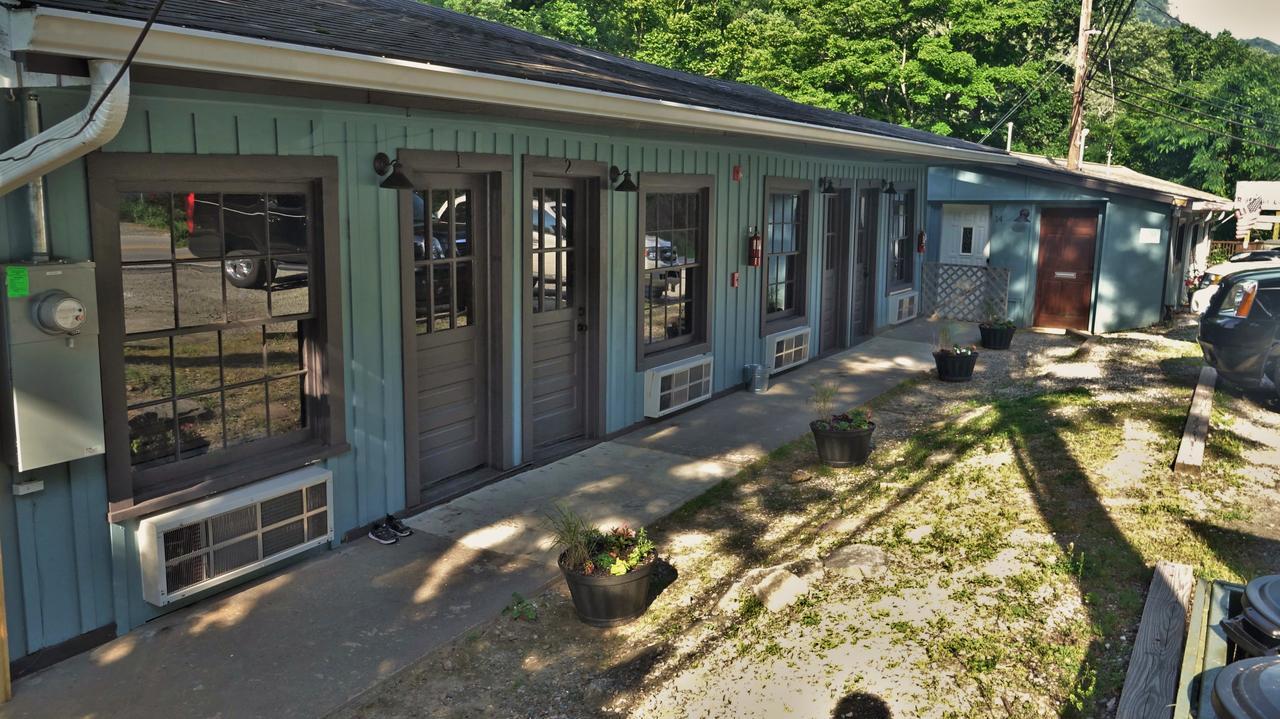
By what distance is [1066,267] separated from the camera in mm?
16156

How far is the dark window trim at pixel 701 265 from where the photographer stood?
8.82m

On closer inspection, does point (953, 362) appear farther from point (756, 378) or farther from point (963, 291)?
point (963, 291)

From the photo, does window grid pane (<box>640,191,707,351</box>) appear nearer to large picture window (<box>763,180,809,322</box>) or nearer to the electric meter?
large picture window (<box>763,180,809,322</box>)

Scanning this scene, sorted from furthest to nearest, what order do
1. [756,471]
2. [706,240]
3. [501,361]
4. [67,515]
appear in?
[706,240], [756,471], [501,361], [67,515]

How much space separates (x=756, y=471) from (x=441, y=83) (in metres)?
4.10

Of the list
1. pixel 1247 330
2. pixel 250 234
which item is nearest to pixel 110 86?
pixel 250 234

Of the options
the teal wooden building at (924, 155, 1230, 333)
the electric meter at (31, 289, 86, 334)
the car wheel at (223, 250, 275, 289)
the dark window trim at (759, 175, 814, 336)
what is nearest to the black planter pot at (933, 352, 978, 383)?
the dark window trim at (759, 175, 814, 336)

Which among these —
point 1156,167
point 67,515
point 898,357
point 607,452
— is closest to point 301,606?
point 67,515

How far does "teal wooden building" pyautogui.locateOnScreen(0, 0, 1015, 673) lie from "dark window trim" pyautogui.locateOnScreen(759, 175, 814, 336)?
1.85 m

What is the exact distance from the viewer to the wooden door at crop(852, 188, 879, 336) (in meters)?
14.1

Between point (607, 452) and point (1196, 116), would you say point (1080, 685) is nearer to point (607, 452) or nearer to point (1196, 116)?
point (607, 452)

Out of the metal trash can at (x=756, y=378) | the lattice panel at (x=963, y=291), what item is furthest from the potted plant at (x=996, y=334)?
the metal trash can at (x=756, y=378)

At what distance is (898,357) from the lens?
42.8 ft

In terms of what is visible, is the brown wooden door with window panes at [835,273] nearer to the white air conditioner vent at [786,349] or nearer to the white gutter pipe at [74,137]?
the white air conditioner vent at [786,349]
